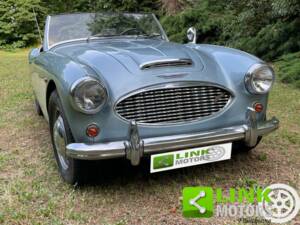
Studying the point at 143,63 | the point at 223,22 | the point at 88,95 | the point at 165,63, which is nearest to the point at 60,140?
the point at 88,95

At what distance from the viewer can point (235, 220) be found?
271cm

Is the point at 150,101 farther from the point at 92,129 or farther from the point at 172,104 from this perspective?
the point at 92,129

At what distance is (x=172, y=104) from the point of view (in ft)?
9.73

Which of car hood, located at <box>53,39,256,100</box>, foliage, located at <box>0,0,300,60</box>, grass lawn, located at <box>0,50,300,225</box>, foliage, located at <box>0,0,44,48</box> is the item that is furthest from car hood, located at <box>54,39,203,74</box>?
foliage, located at <box>0,0,44,48</box>

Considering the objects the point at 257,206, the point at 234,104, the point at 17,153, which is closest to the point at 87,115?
the point at 234,104

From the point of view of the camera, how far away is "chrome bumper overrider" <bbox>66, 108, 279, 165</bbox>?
9.01ft

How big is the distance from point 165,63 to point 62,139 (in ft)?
3.48

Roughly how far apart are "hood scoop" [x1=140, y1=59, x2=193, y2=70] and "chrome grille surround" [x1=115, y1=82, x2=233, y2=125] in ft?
0.85

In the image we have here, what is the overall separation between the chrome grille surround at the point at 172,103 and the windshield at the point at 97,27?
65.1 inches

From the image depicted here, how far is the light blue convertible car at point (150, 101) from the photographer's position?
280cm

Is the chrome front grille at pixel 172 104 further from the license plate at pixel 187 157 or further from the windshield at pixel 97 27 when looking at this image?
the windshield at pixel 97 27

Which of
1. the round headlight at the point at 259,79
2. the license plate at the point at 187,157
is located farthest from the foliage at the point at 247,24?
the license plate at the point at 187,157

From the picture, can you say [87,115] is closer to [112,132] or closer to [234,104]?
[112,132]

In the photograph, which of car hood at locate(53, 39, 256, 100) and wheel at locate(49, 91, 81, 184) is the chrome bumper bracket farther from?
wheel at locate(49, 91, 81, 184)
